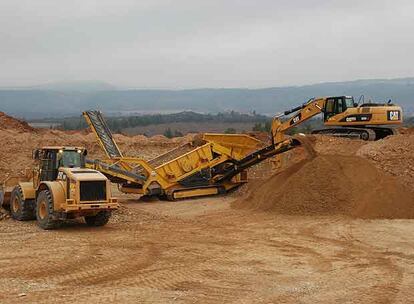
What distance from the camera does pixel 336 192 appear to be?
50.5ft

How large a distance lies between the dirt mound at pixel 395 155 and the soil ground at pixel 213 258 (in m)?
0.07

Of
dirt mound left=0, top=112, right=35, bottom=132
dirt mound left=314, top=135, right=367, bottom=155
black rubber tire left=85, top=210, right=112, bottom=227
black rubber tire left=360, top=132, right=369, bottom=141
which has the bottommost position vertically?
black rubber tire left=85, top=210, right=112, bottom=227

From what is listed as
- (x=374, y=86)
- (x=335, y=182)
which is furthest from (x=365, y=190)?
(x=374, y=86)

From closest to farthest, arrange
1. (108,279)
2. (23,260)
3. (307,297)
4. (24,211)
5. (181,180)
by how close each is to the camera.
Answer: (307,297) < (108,279) < (23,260) < (24,211) < (181,180)

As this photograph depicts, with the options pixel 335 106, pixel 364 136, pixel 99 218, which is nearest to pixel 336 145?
pixel 364 136

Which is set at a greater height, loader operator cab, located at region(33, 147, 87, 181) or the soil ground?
loader operator cab, located at region(33, 147, 87, 181)

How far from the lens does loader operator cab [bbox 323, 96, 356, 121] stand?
2488cm

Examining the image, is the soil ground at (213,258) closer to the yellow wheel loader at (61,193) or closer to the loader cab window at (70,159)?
the yellow wheel loader at (61,193)

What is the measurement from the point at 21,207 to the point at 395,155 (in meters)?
10.6

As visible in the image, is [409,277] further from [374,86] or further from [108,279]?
[374,86]

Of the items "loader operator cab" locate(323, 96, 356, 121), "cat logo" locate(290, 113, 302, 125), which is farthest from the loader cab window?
"loader operator cab" locate(323, 96, 356, 121)

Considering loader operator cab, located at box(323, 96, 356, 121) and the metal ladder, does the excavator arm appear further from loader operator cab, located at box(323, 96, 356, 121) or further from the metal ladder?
the metal ladder

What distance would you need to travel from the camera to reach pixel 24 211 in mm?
13969

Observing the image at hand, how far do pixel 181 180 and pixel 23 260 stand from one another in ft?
29.2
